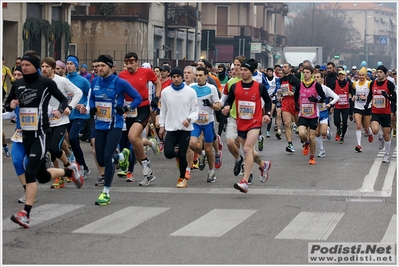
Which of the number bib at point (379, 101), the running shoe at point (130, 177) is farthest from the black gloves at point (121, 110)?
the number bib at point (379, 101)

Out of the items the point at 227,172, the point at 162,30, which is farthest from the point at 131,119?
the point at 162,30

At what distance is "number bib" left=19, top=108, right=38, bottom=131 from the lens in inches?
405

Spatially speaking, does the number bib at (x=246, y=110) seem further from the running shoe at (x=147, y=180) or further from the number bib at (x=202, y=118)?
the running shoe at (x=147, y=180)

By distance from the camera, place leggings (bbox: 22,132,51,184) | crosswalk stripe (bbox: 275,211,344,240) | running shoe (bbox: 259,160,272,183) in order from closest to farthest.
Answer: crosswalk stripe (bbox: 275,211,344,240), leggings (bbox: 22,132,51,184), running shoe (bbox: 259,160,272,183)

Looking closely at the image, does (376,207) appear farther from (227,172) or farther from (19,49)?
(19,49)

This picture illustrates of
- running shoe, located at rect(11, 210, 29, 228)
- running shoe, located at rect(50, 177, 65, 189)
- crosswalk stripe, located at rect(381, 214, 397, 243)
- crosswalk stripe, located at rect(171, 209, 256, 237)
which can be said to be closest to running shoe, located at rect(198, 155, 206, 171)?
running shoe, located at rect(50, 177, 65, 189)

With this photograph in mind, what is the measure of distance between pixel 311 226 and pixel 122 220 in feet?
6.55

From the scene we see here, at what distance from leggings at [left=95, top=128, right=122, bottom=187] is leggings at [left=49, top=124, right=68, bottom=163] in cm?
69

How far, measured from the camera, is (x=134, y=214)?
10.7 metres

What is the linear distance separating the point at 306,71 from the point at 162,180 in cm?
450

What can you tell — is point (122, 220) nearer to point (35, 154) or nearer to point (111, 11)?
point (35, 154)

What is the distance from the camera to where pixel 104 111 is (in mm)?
12234

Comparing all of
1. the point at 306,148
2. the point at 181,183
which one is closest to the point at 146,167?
the point at 181,183

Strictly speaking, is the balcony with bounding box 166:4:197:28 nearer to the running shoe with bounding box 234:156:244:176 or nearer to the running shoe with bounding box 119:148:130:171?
the running shoe with bounding box 234:156:244:176
